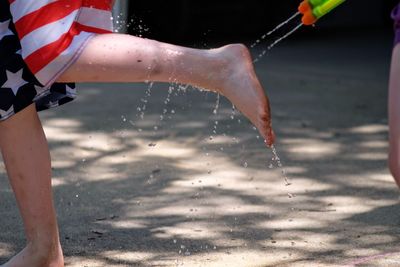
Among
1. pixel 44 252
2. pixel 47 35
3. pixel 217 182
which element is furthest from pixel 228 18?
pixel 47 35

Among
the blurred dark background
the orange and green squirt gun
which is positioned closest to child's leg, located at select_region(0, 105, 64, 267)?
the orange and green squirt gun

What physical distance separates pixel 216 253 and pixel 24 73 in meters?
1.02

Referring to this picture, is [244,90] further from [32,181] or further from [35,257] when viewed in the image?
[35,257]

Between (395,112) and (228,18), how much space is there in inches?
283

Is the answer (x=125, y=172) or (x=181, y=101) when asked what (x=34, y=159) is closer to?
(x=125, y=172)

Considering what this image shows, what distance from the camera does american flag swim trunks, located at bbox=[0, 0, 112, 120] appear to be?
289 centimetres

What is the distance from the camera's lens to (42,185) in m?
3.19

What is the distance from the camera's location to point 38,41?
2.88m

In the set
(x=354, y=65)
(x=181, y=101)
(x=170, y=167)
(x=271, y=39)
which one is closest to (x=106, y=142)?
(x=170, y=167)

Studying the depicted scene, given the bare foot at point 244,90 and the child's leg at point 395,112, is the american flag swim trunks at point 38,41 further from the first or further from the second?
the child's leg at point 395,112

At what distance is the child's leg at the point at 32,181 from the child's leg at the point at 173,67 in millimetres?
258

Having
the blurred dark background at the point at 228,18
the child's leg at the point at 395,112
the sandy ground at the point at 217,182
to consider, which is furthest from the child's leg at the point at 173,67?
the blurred dark background at the point at 228,18

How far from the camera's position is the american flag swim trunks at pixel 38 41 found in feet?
9.48

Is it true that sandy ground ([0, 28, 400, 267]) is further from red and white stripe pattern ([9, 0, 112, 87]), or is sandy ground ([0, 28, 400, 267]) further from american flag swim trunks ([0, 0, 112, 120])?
red and white stripe pattern ([9, 0, 112, 87])
